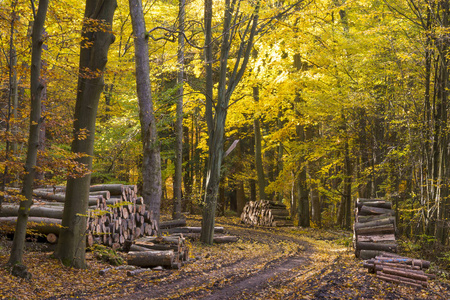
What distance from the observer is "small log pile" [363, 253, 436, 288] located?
787cm

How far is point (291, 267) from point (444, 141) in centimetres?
510

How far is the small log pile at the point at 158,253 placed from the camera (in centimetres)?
854

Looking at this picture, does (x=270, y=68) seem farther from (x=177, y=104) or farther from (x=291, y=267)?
(x=291, y=267)

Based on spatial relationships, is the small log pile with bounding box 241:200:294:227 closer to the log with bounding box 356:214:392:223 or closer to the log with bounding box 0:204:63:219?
the log with bounding box 356:214:392:223

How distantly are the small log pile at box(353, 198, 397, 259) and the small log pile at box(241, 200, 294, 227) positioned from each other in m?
8.08

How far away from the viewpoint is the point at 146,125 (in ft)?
41.0

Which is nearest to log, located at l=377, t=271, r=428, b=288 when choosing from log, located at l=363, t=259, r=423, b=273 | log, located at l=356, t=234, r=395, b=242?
log, located at l=363, t=259, r=423, b=273

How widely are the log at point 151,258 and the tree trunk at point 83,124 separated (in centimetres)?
109

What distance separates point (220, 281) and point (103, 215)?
402cm

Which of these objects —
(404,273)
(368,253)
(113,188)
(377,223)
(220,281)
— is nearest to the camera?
(220,281)

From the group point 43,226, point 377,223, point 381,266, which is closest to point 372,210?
point 377,223

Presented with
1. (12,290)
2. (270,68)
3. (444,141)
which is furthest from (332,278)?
(270,68)

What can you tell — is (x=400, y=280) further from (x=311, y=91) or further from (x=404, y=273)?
(x=311, y=91)

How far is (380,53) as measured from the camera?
14094 mm
